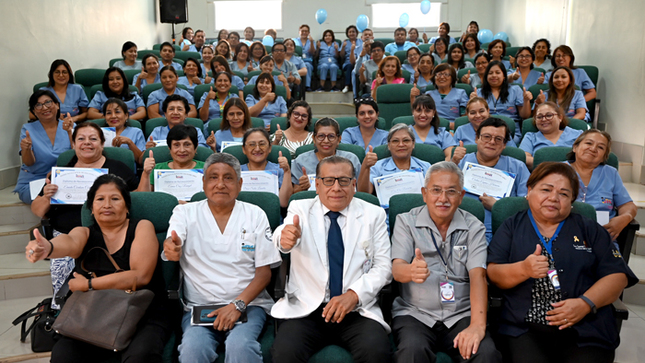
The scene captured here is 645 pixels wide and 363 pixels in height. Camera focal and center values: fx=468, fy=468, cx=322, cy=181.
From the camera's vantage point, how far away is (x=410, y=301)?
7.33ft

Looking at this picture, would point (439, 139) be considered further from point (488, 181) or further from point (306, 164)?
point (306, 164)

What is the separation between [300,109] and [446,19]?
8.99 metres

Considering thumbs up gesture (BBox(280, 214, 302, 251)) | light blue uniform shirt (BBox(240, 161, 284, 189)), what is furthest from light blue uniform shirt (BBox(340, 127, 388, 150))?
thumbs up gesture (BBox(280, 214, 302, 251))

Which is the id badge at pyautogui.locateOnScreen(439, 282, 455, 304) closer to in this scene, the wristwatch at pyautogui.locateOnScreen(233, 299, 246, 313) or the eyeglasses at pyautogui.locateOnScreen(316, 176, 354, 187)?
the eyeglasses at pyautogui.locateOnScreen(316, 176, 354, 187)

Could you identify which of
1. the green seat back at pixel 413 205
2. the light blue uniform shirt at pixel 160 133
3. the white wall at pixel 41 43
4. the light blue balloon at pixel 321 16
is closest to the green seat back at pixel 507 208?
the green seat back at pixel 413 205

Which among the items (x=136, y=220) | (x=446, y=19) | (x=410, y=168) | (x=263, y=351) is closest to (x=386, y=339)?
(x=263, y=351)

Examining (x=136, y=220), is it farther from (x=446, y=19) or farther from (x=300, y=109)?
(x=446, y=19)

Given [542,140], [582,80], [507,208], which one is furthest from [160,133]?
[582,80]

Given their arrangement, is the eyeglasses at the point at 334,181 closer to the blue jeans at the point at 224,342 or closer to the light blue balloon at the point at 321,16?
the blue jeans at the point at 224,342

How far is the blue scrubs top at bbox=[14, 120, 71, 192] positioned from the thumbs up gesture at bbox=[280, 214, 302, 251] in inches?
116

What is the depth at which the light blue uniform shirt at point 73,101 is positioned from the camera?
5196mm

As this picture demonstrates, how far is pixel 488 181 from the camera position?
3.06 m

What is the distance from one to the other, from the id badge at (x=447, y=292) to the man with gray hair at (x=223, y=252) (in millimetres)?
800

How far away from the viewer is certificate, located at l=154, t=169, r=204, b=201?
3127mm
